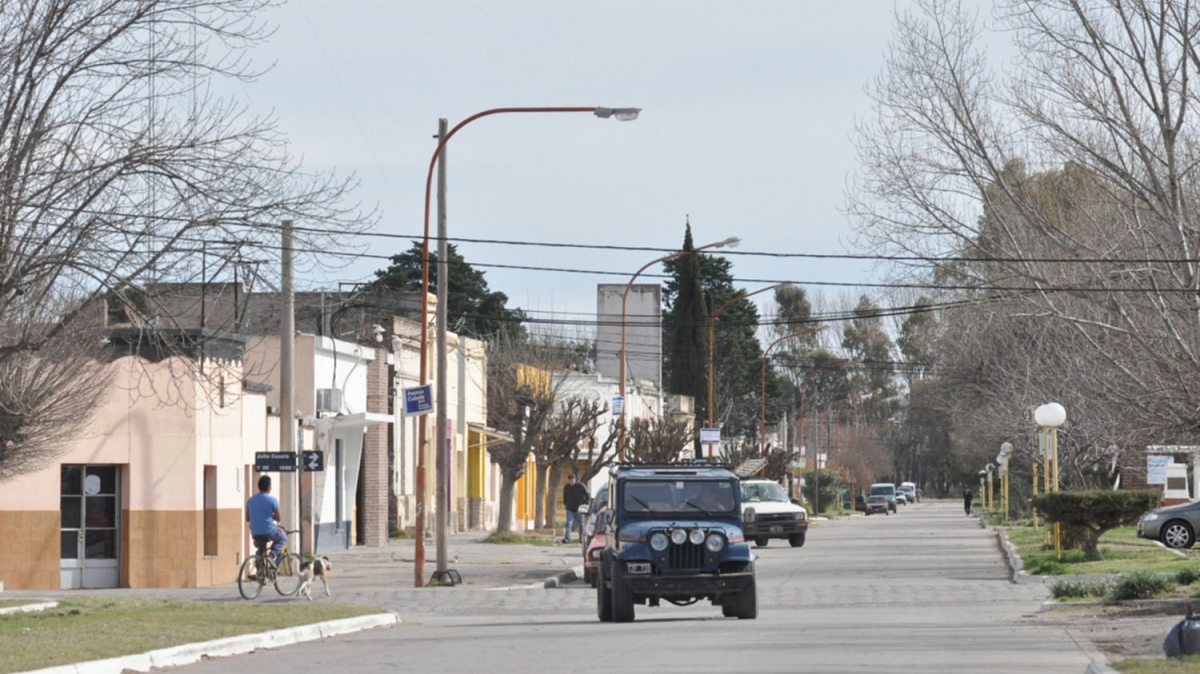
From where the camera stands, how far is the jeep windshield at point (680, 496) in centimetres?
2141

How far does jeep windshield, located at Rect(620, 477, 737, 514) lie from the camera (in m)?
21.4

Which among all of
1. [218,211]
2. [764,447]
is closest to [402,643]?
[218,211]

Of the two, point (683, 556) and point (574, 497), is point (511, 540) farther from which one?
point (683, 556)

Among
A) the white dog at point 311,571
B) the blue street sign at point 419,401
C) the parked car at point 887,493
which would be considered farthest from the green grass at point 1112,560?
the parked car at point 887,493

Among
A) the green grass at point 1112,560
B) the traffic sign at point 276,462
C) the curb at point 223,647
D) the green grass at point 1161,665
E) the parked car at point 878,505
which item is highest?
the traffic sign at point 276,462

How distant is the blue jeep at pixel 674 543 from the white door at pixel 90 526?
1175 cm

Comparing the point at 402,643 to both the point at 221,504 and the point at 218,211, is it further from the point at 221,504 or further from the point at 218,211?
the point at 221,504

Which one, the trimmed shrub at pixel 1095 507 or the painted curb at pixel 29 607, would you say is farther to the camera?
the trimmed shrub at pixel 1095 507

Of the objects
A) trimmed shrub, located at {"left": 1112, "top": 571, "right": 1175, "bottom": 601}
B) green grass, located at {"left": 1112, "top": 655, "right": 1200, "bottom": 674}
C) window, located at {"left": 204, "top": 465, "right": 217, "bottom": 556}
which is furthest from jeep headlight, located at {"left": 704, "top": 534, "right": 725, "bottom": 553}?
window, located at {"left": 204, "top": 465, "right": 217, "bottom": 556}

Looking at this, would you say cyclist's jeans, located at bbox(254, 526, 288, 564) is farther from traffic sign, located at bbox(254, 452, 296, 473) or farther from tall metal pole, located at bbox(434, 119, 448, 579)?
tall metal pole, located at bbox(434, 119, 448, 579)

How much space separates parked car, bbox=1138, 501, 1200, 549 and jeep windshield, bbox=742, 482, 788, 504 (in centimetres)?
1084

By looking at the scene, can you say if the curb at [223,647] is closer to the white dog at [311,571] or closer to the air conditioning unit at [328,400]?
the white dog at [311,571]

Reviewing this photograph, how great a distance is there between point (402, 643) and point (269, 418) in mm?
17051

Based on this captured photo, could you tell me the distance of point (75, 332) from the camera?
31.0m
